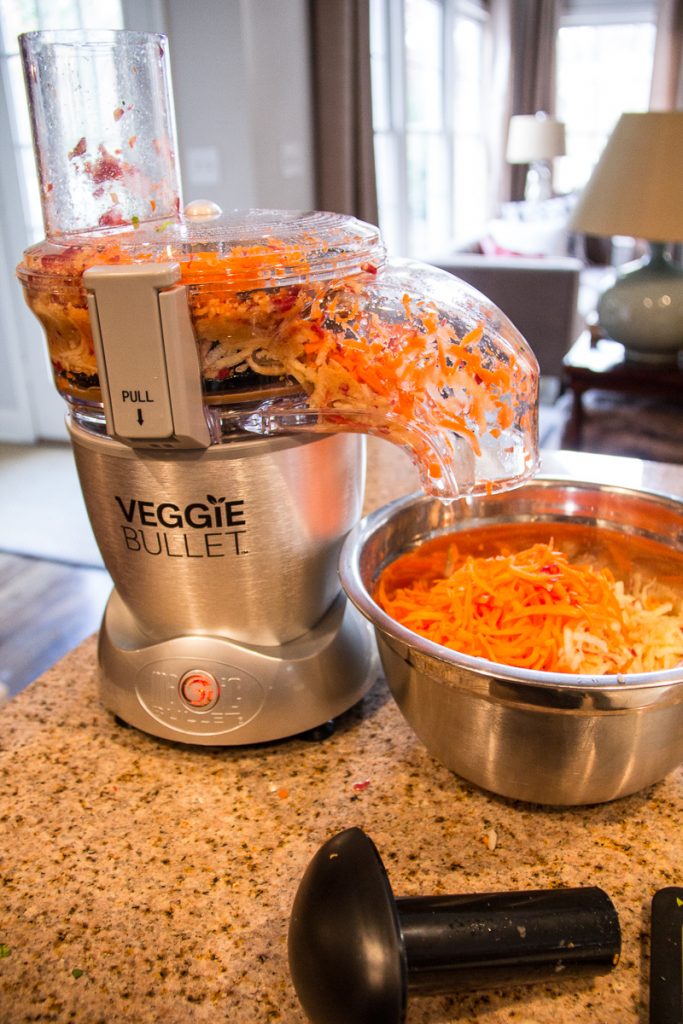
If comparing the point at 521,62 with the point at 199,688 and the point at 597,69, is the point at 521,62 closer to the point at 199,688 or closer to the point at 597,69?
the point at 597,69

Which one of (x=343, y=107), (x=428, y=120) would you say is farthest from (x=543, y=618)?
(x=428, y=120)

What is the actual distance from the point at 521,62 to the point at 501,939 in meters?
7.73

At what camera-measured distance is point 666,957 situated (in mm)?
477

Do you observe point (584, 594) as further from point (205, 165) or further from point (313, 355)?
point (205, 165)

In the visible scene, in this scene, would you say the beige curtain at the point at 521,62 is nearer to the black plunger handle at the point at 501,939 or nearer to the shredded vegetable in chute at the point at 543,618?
the shredded vegetable in chute at the point at 543,618

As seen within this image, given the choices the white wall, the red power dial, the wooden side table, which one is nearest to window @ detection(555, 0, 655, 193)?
the white wall

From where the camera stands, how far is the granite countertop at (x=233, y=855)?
0.49m

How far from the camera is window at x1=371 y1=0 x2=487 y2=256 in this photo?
15.9 feet

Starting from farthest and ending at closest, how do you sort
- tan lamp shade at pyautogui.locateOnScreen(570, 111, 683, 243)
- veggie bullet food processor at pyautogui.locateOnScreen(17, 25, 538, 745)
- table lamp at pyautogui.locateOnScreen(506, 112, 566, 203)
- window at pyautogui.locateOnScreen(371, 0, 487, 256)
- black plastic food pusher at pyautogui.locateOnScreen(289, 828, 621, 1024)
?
table lamp at pyautogui.locateOnScreen(506, 112, 566, 203) → window at pyautogui.locateOnScreen(371, 0, 487, 256) → tan lamp shade at pyautogui.locateOnScreen(570, 111, 683, 243) → veggie bullet food processor at pyautogui.locateOnScreen(17, 25, 538, 745) → black plastic food pusher at pyautogui.locateOnScreen(289, 828, 621, 1024)

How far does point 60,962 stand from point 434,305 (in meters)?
0.49

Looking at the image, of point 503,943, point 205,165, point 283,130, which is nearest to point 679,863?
point 503,943

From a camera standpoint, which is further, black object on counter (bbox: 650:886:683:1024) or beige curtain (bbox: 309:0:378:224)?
beige curtain (bbox: 309:0:378:224)

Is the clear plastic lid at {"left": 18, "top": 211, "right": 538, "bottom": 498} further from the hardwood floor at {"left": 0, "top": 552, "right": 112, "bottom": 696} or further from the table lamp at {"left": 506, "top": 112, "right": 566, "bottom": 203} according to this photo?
the table lamp at {"left": 506, "top": 112, "right": 566, "bottom": 203}

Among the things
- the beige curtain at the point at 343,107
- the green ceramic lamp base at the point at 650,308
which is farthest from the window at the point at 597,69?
the green ceramic lamp base at the point at 650,308
